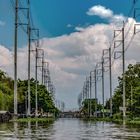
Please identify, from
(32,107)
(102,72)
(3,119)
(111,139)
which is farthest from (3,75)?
(111,139)

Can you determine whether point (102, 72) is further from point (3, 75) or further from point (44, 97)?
point (3, 75)

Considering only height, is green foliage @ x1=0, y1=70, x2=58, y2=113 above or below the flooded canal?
above

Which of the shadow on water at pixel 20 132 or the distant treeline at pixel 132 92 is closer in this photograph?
the shadow on water at pixel 20 132

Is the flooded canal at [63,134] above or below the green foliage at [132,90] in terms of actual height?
below

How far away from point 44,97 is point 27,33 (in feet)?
196

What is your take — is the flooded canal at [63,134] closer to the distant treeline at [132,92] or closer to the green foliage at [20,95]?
the green foliage at [20,95]

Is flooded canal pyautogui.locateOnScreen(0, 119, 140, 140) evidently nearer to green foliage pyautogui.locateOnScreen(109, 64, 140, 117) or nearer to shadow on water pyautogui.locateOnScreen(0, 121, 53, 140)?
Answer: shadow on water pyautogui.locateOnScreen(0, 121, 53, 140)

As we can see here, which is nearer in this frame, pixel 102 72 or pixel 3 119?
pixel 3 119

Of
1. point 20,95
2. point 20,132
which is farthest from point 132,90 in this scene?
point 20,132

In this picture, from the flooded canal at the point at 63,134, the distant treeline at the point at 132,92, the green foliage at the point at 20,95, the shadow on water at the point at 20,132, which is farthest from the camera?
A: the distant treeline at the point at 132,92

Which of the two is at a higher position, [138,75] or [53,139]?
[138,75]

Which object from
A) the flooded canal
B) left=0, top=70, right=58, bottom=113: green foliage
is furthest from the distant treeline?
the flooded canal

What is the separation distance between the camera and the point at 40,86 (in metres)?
145

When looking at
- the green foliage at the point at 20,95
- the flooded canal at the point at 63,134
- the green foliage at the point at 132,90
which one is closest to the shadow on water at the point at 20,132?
the flooded canal at the point at 63,134
